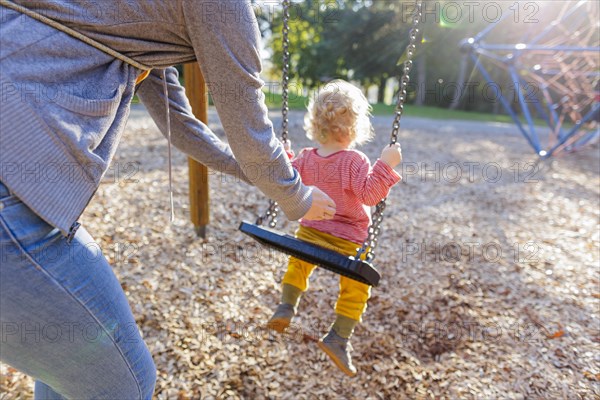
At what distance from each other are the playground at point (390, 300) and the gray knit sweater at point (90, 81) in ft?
5.53

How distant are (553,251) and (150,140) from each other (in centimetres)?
527

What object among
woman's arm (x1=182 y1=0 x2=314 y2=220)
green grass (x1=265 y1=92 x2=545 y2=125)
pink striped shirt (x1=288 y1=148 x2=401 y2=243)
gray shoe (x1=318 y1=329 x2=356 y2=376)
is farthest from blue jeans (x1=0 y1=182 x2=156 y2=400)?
green grass (x1=265 y1=92 x2=545 y2=125)

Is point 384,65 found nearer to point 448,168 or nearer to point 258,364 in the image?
point 448,168

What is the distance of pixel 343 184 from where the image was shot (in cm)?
218

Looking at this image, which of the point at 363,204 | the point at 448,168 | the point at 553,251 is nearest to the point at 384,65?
the point at 448,168

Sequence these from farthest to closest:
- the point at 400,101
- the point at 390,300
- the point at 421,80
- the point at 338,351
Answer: the point at 421,80
the point at 390,300
the point at 338,351
the point at 400,101

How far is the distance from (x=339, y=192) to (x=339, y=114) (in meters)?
0.36

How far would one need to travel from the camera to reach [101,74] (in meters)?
1.02

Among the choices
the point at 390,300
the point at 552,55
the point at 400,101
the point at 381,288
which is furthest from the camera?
the point at 552,55

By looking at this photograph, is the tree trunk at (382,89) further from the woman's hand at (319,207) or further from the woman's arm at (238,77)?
the woman's arm at (238,77)

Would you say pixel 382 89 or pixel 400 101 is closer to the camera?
pixel 400 101

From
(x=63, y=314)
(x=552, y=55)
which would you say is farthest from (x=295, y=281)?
(x=552, y=55)

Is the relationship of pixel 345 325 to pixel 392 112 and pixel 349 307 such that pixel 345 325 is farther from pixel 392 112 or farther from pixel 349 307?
pixel 392 112

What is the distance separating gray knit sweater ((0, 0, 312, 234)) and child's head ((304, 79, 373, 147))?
1.12 m
